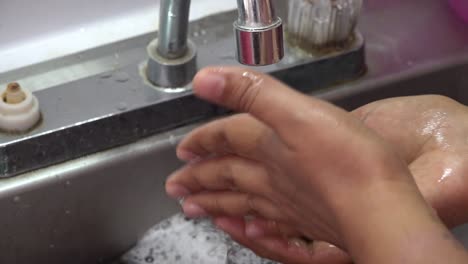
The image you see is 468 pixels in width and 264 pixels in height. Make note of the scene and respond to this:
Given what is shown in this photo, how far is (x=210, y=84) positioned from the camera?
33 centimetres

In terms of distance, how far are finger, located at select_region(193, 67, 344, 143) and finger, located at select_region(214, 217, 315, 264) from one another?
0.59 ft

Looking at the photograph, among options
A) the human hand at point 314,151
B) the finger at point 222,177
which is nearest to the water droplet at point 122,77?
the finger at point 222,177

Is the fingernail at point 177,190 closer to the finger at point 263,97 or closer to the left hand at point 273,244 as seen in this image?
the left hand at point 273,244

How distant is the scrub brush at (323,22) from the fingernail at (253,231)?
0.18 m

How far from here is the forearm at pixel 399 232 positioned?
298 mm

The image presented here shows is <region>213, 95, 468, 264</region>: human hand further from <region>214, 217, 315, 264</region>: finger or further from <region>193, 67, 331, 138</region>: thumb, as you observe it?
<region>193, 67, 331, 138</region>: thumb

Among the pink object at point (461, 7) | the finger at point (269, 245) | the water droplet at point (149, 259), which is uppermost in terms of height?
the pink object at point (461, 7)

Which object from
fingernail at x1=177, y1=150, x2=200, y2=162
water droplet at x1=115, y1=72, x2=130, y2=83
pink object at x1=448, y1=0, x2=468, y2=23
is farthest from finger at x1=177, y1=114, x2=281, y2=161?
pink object at x1=448, y1=0, x2=468, y2=23

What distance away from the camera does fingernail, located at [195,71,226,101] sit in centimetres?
33

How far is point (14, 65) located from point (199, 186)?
0.22m

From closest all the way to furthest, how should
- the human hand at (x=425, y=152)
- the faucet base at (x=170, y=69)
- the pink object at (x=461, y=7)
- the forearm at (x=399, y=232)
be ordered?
the forearm at (x=399, y=232), the human hand at (x=425, y=152), the faucet base at (x=170, y=69), the pink object at (x=461, y=7)

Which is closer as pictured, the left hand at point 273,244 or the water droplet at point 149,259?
the left hand at point 273,244

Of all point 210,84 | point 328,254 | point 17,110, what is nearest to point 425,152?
point 328,254

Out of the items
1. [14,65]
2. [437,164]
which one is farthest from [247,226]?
[14,65]
